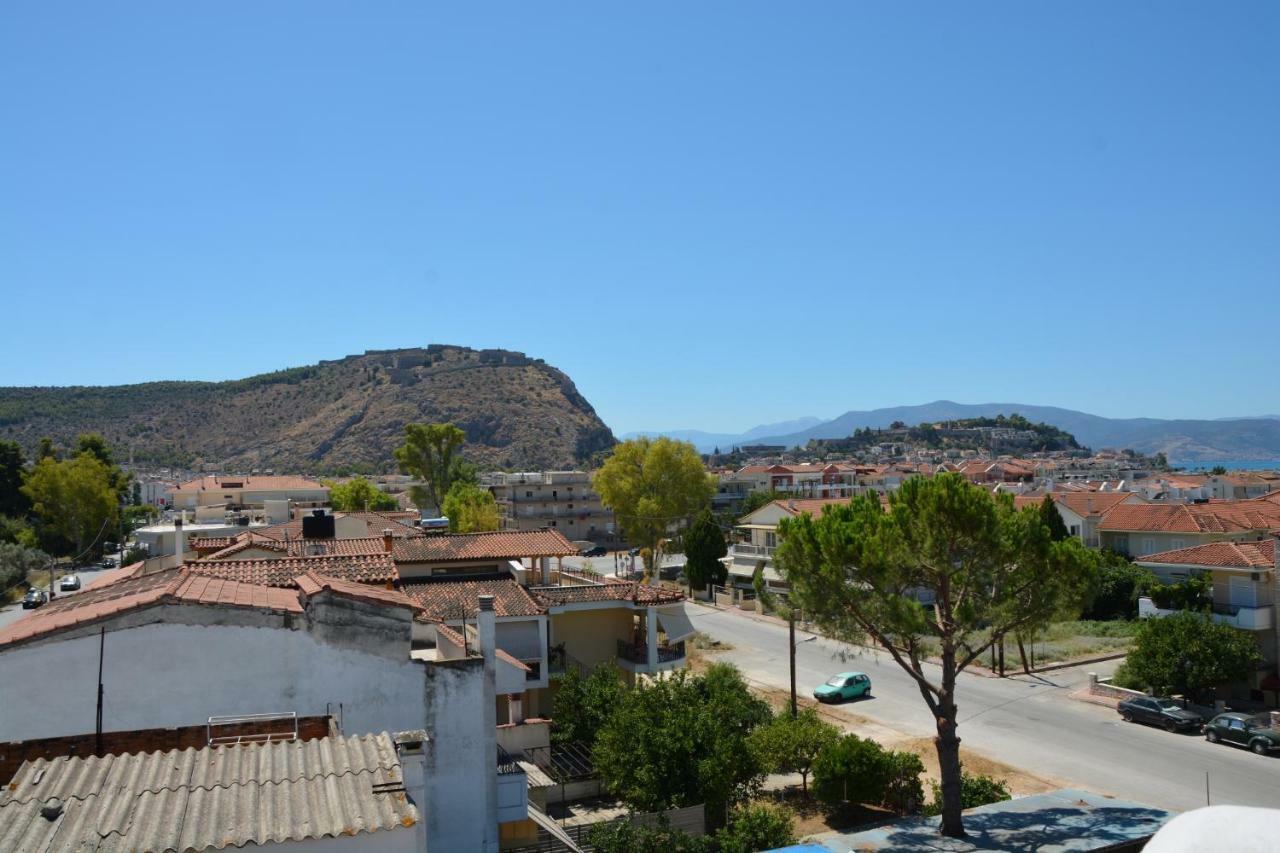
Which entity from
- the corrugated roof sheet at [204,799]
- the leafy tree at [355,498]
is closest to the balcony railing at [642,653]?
the corrugated roof sheet at [204,799]

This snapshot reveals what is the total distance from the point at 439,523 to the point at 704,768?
64.6ft

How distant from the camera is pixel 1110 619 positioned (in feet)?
158

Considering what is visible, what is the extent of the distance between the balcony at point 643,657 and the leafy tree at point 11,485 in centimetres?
6015

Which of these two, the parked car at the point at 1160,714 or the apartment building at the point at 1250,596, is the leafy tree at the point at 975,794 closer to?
the parked car at the point at 1160,714

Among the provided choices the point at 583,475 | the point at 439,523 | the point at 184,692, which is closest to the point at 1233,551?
the point at 439,523

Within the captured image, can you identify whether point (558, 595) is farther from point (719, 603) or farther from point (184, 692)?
point (719, 603)

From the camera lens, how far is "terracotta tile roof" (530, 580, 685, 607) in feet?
98.4

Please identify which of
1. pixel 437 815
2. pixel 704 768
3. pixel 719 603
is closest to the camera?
pixel 437 815

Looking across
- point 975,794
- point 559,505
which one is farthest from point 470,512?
point 975,794

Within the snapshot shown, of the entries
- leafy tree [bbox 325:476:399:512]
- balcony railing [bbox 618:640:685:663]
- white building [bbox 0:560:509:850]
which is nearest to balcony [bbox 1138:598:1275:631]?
Result: balcony railing [bbox 618:640:685:663]

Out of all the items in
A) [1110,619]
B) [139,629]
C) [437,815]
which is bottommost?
[1110,619]

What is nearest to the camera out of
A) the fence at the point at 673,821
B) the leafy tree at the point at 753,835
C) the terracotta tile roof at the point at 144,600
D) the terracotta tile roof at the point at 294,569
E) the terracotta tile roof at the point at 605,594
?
the terracotta tile roof at the point at 144,600

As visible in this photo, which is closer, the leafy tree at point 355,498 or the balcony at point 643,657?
the balcony at point 643,657

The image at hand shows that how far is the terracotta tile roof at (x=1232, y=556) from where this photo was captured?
3469 centimetres
